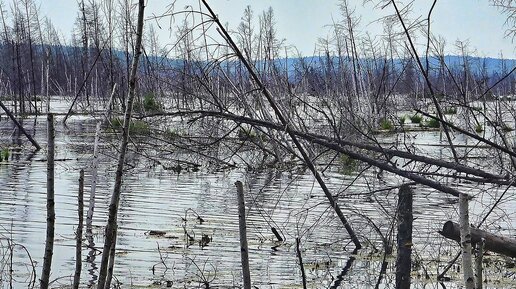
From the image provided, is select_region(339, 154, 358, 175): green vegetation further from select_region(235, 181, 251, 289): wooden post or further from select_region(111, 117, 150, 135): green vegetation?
select_region(235, 181, 251, 289): wooden post

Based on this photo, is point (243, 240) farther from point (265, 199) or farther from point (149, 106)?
point (149, 106)

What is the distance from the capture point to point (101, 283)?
4.55 meters

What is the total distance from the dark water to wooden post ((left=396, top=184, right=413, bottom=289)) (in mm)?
379

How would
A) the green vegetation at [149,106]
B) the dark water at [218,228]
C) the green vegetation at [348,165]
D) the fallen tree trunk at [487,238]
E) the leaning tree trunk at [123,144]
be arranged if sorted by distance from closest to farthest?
the leaning tree trunk at [123,144] < the fallen tree trunk at [487,238] < the green vegetation at [149,106] < the dark water at [218,228] < the green vegetation at [348,165]

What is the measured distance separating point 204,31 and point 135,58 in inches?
75.5

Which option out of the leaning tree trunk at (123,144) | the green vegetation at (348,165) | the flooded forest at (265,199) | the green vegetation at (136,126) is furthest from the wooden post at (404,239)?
the green vegetation at (348,165)

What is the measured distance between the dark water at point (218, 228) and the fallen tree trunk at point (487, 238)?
677 mm

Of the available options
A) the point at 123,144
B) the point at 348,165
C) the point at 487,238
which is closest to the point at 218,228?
the point at 348,165

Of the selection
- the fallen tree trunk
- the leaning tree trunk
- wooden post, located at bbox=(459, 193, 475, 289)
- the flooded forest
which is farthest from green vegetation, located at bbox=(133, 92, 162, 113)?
wooden post, located at bbox=(459, 193, 475, 289)

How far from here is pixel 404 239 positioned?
680 cm

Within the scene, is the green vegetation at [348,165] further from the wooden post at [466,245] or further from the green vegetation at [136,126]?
the wooden post at [466,245]

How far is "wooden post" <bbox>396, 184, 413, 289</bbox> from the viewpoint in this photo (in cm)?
677

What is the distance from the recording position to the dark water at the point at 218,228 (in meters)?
9.27

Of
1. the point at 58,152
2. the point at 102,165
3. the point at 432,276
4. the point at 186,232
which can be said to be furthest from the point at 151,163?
the point at 432,276
